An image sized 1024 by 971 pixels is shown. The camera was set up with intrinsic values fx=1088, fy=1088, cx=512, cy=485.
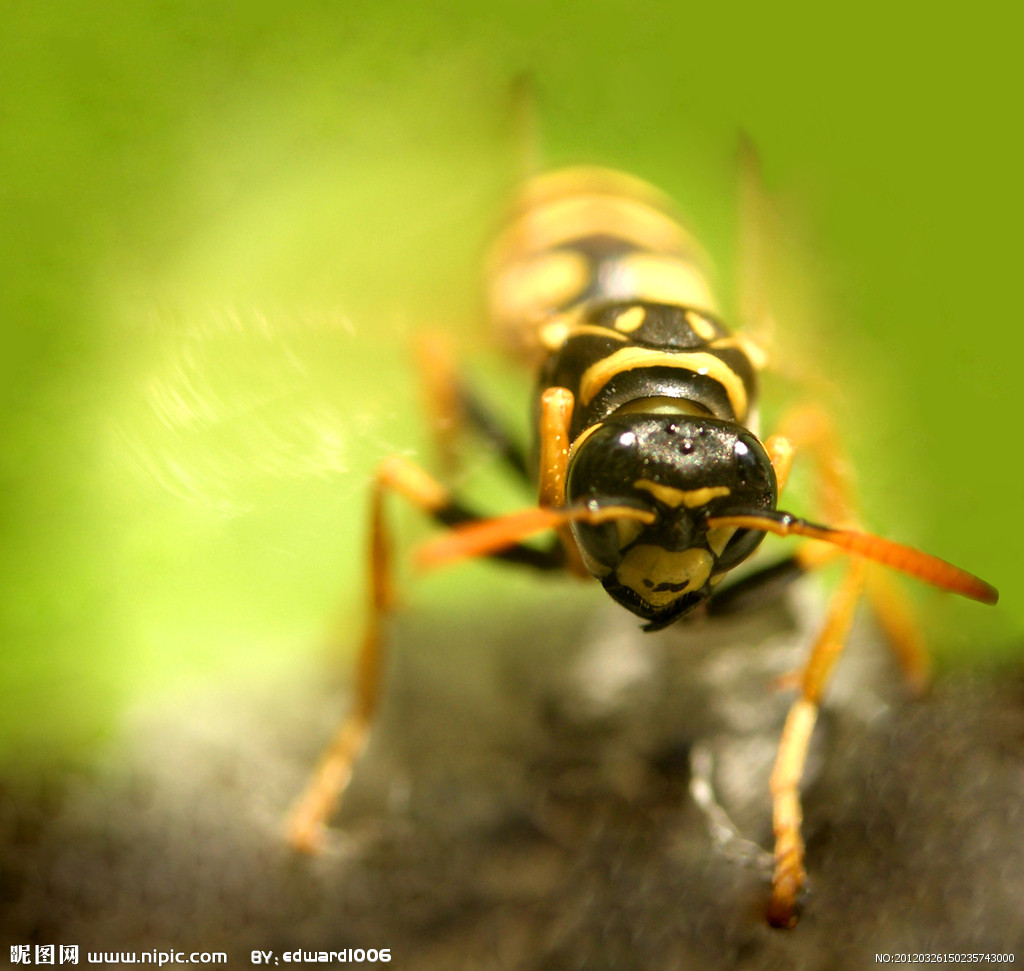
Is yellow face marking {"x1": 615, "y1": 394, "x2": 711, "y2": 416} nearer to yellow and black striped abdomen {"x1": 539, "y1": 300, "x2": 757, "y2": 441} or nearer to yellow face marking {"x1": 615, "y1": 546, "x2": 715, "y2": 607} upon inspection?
yellow and black striped abdomen {"x1": 539, "y1": 300, "x2": 757, "y2": 441}

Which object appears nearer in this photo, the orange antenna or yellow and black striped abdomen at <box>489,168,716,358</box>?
the orange antenna

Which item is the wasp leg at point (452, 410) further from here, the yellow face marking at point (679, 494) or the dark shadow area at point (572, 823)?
the yellow face marking at point (679, 494)

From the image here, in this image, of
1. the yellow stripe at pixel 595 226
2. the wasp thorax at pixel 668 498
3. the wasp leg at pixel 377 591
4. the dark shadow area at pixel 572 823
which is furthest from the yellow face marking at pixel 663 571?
the yellow stripe at pixel 595 226

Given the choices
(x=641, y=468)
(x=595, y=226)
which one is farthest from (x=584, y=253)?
(x=641, y=468)

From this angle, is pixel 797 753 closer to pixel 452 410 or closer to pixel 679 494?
pixel 679 494

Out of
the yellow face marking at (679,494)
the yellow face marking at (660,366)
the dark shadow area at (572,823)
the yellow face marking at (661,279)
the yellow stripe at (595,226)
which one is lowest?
the dark shadow area at (572,823)

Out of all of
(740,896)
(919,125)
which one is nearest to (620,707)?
(740,896)

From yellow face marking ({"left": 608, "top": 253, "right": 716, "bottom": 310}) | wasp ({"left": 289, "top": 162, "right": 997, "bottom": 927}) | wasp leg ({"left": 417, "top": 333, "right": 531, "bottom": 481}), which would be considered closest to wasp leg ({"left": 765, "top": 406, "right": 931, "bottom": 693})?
wasp ({"left": 289, "top": 162, "right": 997, "bottom": 927})
